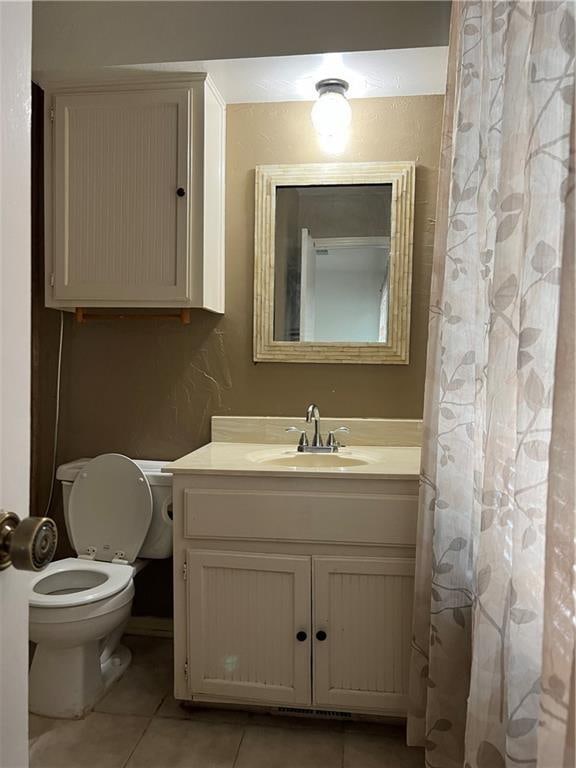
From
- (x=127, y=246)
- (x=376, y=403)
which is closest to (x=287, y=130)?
(x=127, y=246)

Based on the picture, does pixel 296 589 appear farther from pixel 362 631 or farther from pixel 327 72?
pixel 327 72

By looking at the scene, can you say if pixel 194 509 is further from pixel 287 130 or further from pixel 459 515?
pixel 287 130

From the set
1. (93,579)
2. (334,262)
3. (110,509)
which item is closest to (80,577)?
(93,579)

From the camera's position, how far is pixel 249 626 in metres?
1.84

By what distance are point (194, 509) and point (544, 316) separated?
1.26 m

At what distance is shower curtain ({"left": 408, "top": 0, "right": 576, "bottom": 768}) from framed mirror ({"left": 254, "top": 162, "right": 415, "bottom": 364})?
613 mm

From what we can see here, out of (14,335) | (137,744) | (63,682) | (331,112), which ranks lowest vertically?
(137,744)

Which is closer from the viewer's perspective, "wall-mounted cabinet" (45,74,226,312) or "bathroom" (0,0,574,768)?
"bathroom" (0,0,574,768)

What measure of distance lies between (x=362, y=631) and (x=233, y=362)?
1110 mm

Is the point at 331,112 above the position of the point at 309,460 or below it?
above

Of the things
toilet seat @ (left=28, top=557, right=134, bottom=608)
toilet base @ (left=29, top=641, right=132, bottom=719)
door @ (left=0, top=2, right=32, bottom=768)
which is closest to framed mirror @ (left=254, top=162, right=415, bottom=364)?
toilet seat @ (left=28, top=557, right=134, bottom=608)

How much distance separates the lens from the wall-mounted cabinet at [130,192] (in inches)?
82.4

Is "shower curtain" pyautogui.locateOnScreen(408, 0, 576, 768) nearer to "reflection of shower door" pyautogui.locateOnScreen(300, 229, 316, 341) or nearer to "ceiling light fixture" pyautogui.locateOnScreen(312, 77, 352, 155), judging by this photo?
"ceiling light fixture" pyautogui.locateOnScreen(312, 77, 352, 155)

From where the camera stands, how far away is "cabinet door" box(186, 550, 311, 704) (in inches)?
71.4
